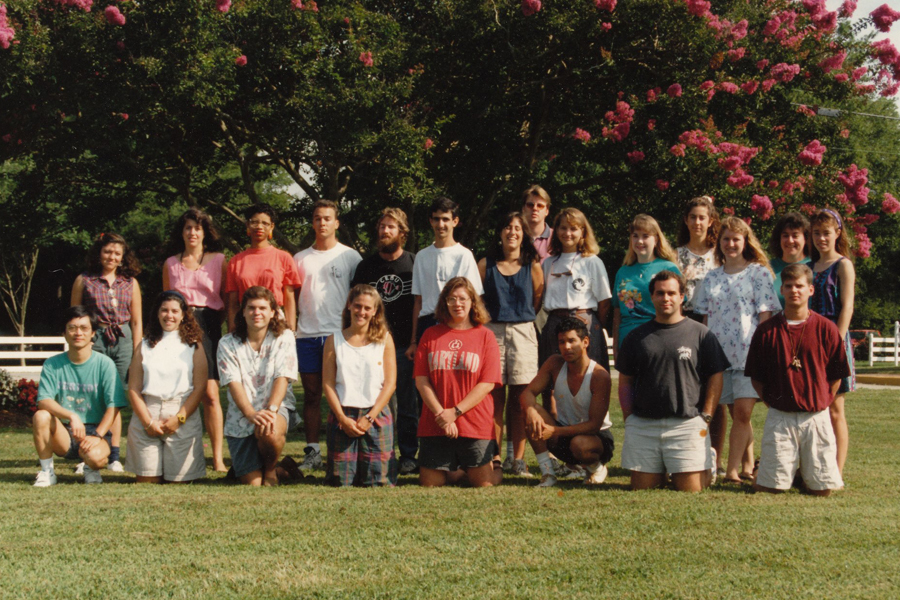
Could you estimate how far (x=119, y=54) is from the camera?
418 inches

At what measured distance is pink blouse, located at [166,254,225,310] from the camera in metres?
6.74

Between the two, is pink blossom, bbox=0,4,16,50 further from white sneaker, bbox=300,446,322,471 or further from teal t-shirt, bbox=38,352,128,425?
white sneaker, bbox=300,446,322,471

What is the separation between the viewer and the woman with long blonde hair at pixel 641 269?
6148 millimetres

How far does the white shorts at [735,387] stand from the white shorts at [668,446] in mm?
596

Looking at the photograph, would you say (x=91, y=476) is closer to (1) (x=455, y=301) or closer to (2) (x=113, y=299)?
(2) (x=113, y=299)

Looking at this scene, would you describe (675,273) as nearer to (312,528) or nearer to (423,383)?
(423,383)

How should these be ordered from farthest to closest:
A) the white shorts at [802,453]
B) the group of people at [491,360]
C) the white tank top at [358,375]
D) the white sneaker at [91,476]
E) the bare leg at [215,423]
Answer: the bare leg at [215,423] → the white sneaker at [91,476] → the white tank top at [358,375] → the group of people at [491,360] → the white shorts at [802,453]

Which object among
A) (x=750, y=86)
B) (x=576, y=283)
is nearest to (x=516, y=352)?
(x=576, y=283)

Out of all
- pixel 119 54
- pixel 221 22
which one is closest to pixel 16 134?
pixel 119 54

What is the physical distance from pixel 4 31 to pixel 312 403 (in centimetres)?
647

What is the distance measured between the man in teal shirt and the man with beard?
195 cm

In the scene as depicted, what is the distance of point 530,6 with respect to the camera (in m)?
11.9

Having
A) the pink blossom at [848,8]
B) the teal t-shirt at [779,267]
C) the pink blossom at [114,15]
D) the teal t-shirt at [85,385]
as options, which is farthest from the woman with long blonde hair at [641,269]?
the pink blossom at [848,8]

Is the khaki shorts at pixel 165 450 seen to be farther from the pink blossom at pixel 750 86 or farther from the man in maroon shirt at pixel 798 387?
the pink blossom at pixel 750 86
